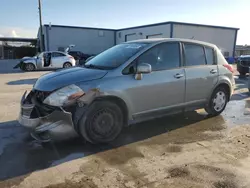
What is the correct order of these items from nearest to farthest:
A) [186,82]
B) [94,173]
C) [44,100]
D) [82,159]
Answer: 1. [94,173]
2. [82,159]
3. [44,100]
4. [186,82]

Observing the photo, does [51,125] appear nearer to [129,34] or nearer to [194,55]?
[194,55]

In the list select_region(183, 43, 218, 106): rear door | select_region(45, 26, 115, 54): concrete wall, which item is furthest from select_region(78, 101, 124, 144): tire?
select_region(45, 26, 115, 54): concrete wall

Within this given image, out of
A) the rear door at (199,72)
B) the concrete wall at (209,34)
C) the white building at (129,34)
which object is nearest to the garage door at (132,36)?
the white building at (129,34)

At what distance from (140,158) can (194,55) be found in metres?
2.77

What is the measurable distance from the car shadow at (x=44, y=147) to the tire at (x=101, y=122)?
0.16 m

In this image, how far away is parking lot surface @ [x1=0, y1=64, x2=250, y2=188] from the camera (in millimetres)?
3172

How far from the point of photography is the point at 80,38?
3516cm

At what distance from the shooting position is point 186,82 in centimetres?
517

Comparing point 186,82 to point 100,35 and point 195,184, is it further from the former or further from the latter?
point 100,35

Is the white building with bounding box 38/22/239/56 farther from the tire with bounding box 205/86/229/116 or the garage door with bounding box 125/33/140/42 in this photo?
the tire with bounding box 205/86/229/116

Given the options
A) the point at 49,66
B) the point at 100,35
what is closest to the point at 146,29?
the point at 100,35

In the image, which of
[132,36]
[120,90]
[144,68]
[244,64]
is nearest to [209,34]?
[132,36]

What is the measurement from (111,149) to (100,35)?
33.8 meters

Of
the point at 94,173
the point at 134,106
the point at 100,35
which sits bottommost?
the point at 94,173
